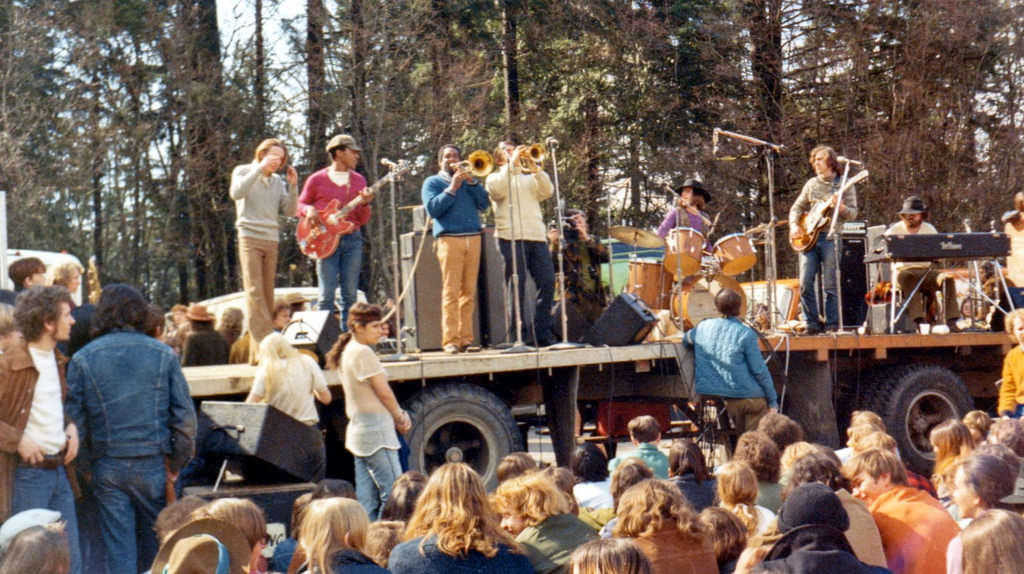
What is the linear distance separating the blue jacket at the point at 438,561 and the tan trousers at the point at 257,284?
16.2ft

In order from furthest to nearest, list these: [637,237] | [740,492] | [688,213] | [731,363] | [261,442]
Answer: [688,213] < [637,237] < [731,363] < [261,442] < [740,492]

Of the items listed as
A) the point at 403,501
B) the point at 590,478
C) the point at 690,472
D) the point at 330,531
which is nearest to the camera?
the point at 330,531

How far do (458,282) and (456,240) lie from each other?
1.06 ft

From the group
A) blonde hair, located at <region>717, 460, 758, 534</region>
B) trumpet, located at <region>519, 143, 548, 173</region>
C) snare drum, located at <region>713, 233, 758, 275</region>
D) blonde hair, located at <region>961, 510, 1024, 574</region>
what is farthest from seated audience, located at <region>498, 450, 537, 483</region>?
snare drum, located at <region>713, 233, 758, 275</region>

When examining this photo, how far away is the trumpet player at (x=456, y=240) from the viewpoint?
32.9 ft

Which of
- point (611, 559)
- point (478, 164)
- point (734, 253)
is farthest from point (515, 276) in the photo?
point (611, 559)

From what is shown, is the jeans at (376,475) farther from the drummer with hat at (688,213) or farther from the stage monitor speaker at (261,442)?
the drummer with hat at (688,213)

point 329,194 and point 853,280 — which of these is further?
point 853,280

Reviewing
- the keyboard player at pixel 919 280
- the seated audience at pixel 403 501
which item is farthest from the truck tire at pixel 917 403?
the seated audience at pixel 403 501

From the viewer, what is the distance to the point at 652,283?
1266 cm

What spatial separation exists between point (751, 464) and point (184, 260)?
1787 cm

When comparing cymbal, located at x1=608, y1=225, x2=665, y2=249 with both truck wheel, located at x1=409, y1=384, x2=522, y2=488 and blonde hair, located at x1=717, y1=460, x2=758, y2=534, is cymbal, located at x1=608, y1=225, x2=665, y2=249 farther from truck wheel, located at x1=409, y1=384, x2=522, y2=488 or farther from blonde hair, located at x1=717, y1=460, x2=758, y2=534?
blonde hair, located at x1=717, y1=460, x2=758, y2=534

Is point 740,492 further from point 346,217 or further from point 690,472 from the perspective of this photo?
point 346,217

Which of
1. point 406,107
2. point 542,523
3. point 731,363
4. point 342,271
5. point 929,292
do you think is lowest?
point 542,523
